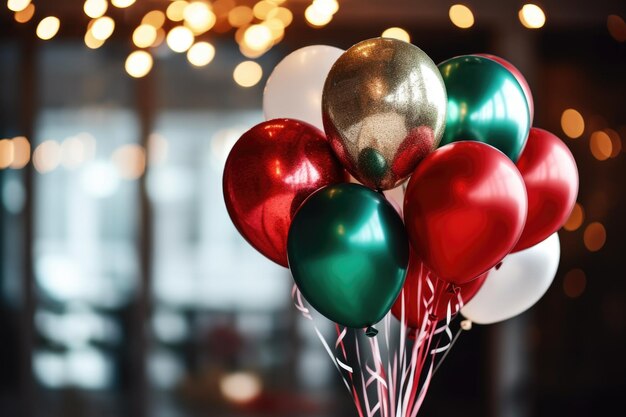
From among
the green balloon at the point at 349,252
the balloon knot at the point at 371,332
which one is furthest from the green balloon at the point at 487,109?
the balloon knot at the point at 371,332

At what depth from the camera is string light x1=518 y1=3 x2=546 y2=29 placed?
3209mm

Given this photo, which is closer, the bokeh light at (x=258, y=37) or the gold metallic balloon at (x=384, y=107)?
the gold metallic balloon at (x=384, y=107)

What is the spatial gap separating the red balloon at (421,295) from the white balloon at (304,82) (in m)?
0.32

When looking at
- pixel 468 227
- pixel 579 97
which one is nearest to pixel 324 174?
pixel 468 227

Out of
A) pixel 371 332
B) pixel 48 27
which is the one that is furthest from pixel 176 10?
pixel 371 332

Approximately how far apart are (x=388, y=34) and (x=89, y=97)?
4.22 ft

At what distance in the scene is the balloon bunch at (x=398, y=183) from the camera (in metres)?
1.03

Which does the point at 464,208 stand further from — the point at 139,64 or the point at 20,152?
the point at 20,152

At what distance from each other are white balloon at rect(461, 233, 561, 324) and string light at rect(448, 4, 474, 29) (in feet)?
6.54

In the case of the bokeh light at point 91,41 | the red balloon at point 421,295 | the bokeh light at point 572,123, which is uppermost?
the bokeh light at point 91,41

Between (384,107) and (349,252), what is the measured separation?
21 centimetres

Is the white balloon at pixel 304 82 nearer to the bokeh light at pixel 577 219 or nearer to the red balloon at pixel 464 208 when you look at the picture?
the red balloon at pixel 464 208

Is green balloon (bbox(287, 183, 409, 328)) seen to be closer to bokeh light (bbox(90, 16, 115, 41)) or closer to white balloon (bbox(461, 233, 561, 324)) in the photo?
white balloon (bbox(461, 233, 561, 324))

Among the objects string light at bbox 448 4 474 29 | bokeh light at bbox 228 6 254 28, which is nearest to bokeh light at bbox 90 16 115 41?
bokeh light at bbox 228 6 254 28
